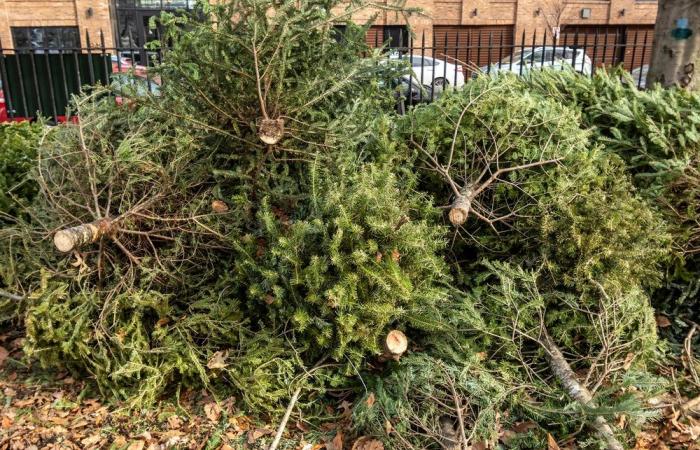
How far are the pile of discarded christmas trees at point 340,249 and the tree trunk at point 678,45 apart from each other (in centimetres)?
228

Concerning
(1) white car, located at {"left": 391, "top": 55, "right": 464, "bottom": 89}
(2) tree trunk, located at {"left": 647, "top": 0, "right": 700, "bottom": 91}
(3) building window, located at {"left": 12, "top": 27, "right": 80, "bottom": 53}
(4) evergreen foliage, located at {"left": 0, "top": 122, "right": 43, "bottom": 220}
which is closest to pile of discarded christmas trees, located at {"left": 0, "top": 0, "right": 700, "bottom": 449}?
(4) evergreen foliage, located at {"left": 0, "top": 122, "right": 43, "bottom": 220}

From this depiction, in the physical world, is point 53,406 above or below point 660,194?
below

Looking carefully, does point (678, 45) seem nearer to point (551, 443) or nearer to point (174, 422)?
point (551, 443)

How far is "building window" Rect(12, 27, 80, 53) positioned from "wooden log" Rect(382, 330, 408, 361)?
85.6ft

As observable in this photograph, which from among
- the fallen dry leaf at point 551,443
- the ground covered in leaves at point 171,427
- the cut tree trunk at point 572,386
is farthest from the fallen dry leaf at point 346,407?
the cut tree trunk at point 572,386

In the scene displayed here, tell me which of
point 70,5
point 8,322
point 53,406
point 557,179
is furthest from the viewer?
point 70,5

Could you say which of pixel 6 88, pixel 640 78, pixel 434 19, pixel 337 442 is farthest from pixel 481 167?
pixel 434 19

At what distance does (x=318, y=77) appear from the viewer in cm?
324

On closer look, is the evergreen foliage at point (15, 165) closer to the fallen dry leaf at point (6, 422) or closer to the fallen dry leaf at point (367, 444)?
the fallen dry leaf at point (6, 422)

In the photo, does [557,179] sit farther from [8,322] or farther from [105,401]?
[8,322]

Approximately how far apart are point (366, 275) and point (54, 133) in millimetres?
2370

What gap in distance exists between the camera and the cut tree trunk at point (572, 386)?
2.52 metres

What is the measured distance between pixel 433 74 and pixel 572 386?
4886 mm

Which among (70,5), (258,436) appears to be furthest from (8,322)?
(70,5)
